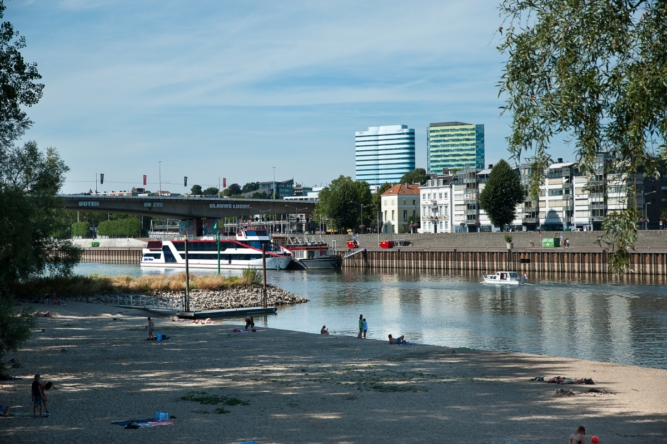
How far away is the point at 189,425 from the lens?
1717 centimetres

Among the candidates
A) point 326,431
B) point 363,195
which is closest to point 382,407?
point 326,431

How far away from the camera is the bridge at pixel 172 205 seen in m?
94.1

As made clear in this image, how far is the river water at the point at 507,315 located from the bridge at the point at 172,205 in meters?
Result: 32.5

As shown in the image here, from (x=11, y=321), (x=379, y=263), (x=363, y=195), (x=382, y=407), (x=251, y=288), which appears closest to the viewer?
(x=11, y=321)

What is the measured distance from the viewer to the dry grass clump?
50897 mm

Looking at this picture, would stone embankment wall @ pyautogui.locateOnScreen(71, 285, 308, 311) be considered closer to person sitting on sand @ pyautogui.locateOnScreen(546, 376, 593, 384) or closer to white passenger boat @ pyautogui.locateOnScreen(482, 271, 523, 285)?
white passenger boat @ pyautogui.locateOnScreen(482, 271, 523, 285)

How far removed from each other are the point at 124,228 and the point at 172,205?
81.7 metres

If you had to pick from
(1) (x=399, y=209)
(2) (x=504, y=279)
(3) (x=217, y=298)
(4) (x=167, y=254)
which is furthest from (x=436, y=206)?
(3) (x=217, y=298)

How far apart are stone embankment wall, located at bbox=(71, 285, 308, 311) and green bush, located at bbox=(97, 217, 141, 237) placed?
12340 centimetres

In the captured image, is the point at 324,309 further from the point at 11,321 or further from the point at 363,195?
the point at 363,195

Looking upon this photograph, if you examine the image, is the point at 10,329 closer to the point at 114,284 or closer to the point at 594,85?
the point at 594,85

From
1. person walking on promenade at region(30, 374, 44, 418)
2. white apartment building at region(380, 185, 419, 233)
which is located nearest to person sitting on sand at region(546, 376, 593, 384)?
person walking on promenade at region(30, 374, 44, 418)

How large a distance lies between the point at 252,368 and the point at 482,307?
28837mm

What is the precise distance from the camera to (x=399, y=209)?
477 ft
